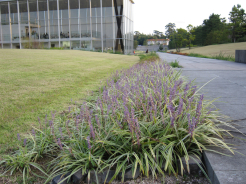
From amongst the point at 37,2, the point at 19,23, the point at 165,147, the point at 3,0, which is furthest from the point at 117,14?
the point at 165,147

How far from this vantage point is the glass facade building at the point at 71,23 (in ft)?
84.2

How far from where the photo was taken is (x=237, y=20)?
136 feet

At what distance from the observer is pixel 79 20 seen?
85.9ft

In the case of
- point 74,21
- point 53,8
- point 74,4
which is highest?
point 74,4

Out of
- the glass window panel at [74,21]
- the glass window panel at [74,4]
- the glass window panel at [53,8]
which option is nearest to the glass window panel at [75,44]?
the glass window panel at [74,21]

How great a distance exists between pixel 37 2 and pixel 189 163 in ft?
98.9

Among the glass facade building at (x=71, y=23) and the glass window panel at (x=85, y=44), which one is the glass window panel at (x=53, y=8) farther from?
the glass window panel at (x=85, y=44)

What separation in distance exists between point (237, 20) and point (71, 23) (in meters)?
34.5

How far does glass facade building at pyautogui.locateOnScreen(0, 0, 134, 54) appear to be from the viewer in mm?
25656

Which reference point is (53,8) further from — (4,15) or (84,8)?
(4,15)

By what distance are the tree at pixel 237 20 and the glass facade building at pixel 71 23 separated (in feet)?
86.8

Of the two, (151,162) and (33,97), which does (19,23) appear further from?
(151,162)

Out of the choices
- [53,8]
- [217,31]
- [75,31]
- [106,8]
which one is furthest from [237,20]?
[53,8]

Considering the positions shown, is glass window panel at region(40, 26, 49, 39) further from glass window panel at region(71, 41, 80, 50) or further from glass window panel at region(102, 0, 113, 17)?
glass window panel at region(102, 0, 113, 17)
